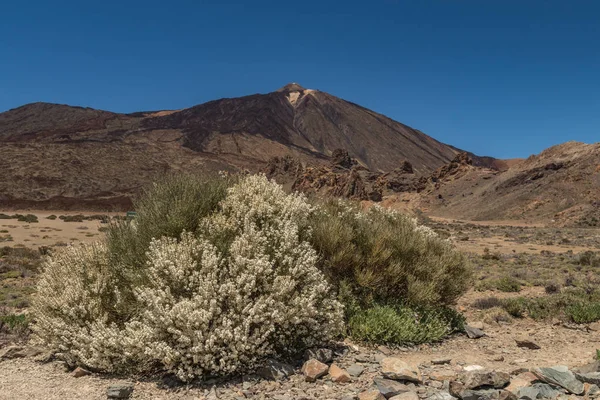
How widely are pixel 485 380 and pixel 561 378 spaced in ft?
2.48

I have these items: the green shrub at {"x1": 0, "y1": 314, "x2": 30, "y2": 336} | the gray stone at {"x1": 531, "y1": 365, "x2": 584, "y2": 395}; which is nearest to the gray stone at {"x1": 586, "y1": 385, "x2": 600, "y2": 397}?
the gray stone at {"x1": 531, "y1": 365, "x2": 584, "y2": 395}

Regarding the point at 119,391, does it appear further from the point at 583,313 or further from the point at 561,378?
the point at 583,313

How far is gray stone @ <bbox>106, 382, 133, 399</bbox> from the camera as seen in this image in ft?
15.5

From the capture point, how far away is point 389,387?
187 inches

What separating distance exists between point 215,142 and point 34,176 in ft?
263

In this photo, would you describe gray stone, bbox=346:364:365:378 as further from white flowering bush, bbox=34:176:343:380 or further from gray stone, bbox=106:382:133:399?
gray stone, bbox=106:382:133:399

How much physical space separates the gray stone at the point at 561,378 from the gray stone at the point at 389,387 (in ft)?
4.61

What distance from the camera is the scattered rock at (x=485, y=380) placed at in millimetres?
4625

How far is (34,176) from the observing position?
75.4 metres

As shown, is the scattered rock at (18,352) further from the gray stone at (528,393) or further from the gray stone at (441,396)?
the gray stone at (528,393)

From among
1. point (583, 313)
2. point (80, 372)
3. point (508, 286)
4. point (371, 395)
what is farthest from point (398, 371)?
point (508, 286)

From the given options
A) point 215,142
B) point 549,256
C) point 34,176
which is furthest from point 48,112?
point 549,256

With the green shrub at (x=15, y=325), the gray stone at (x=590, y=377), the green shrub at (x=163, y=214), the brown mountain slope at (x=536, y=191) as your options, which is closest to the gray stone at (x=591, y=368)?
the gray stone at (x=590, y=377)

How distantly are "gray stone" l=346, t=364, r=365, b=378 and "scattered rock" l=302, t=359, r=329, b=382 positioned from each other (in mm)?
295
